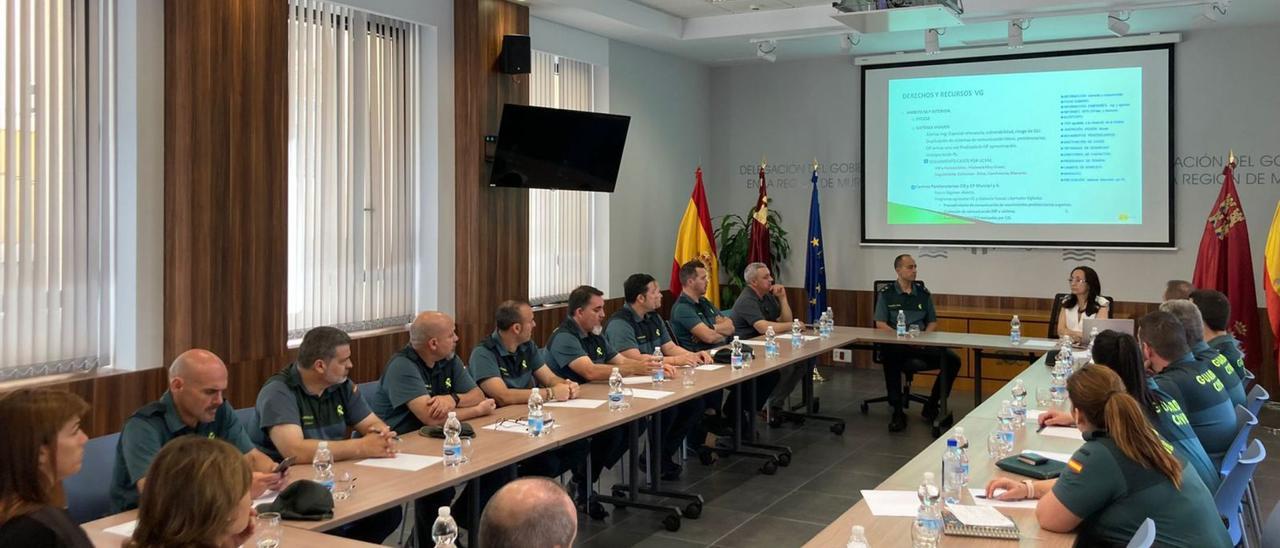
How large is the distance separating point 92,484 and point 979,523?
2.97 metres

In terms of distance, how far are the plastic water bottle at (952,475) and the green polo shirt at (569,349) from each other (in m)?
2.78

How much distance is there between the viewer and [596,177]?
27.9 ft

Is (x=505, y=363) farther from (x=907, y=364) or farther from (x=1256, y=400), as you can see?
(x=907, y=364)

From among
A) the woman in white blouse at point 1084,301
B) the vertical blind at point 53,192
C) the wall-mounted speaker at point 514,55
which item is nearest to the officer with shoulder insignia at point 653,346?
the wall-mounted speaker at point 514,55

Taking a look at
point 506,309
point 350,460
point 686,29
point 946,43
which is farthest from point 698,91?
point 350,460

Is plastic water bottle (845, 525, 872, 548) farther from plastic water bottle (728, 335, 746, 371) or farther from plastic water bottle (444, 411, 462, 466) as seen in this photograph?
plastic water bottle (728, 335, 746, 371)

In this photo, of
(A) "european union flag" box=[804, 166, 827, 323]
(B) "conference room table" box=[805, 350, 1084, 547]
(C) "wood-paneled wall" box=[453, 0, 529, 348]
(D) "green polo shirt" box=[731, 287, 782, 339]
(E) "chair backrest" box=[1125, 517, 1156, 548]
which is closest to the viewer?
(E) "chair backrest" box=[1125, 517, 1156, 548]

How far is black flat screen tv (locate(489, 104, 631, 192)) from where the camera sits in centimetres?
775

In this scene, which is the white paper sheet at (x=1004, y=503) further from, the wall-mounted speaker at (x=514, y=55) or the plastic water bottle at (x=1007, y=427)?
the wall-mounted speaker at (x=514, y=55)

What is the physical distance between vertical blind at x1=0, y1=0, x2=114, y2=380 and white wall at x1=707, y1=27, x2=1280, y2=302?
24.0 ft

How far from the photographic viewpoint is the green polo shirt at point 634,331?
688cm

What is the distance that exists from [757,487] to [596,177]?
121 inches

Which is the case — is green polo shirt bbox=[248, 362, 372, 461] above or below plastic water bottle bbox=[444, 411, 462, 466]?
above

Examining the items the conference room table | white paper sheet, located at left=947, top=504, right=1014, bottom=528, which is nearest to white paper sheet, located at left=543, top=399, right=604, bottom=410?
the conference room table
